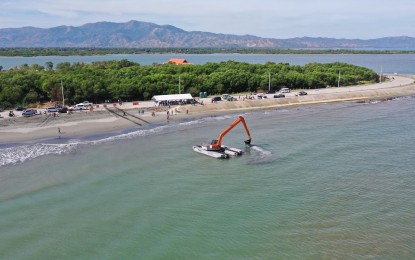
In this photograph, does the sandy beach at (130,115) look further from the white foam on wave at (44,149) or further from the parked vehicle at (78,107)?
the white foam on wave at (44,149)

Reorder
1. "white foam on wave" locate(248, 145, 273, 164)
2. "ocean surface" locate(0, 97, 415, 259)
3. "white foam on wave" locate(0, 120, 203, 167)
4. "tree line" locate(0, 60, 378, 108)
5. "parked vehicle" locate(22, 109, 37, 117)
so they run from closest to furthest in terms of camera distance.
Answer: "ocean surface" locate(0, 97, 415, 259) < "white foam on wave" locate(248, 145, 273, 164) < "white foam on wave" locate(0, 120, 203, 167) < "parked vehicle" locate(22, 109, 37, 117) < "tree line" locate(0, 60, 378, 108)

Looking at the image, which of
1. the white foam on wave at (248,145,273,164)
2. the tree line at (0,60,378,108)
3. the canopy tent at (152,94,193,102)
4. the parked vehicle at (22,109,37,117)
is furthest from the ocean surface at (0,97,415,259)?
the tree line at (0,60,378,108)

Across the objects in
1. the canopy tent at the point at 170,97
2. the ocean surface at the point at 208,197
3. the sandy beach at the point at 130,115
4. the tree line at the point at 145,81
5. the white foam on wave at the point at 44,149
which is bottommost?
the ocean surface at the point at 208,197

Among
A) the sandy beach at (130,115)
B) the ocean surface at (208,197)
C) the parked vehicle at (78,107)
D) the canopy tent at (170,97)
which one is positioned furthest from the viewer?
the canopy tent at (170,97)

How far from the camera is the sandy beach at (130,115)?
191ft

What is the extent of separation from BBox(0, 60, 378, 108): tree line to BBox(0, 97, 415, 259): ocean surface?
26.4 m

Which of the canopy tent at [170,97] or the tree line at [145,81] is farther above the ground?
the tree line at [145,81]

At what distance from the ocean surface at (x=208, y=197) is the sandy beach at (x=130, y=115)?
212 inches

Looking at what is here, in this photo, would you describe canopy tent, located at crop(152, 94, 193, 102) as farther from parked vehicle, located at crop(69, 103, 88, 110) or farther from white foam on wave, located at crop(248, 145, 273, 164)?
white foam on wave, located at crop(248, 145, 273, 164)

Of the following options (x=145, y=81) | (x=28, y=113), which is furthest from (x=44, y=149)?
(x=145, y=81)

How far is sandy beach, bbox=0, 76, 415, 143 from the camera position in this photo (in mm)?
58312

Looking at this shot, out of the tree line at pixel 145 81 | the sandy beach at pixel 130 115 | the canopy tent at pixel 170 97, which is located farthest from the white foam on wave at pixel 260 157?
the tree line at pixel 145 81

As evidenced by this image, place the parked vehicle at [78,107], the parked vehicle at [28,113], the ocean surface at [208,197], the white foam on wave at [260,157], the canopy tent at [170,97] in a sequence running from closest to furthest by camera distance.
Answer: the ocean surface at [208,197] < the white foam on wave at [260,157] < the parked vehicle at [28,113] < the parked vehicle at [78,107] < the canopy tent at [170,97]

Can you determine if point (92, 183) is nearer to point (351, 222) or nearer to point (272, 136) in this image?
point (351, 222)
